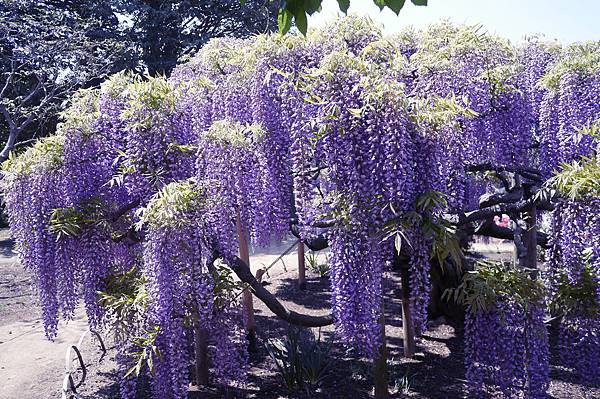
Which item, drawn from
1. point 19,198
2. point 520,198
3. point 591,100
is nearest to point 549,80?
point 591,100

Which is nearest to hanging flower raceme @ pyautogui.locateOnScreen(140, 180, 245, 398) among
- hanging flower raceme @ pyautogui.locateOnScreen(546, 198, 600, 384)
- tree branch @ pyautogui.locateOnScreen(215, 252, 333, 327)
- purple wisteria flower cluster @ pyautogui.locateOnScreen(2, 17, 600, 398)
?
purple wisteria flower cluster @ pyautogui.locateOnScreen(2, 17, 600, 398)

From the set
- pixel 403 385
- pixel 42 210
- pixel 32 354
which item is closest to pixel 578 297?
pixel 403 385

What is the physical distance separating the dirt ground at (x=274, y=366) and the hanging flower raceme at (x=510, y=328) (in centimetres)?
105

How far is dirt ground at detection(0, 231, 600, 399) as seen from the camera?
5855 millimetres

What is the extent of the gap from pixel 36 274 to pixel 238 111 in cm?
276

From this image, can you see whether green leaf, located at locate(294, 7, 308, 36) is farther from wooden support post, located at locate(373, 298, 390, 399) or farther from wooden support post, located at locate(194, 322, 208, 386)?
wooden support post, located at locate(194, 322, 208, 386)

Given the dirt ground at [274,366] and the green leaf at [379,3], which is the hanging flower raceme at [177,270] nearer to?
the dirt ground at [274,366]

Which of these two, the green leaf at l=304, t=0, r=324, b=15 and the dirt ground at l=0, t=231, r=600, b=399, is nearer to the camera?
the green leaf at l=304, t=0, r=324, b=15

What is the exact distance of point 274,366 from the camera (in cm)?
673

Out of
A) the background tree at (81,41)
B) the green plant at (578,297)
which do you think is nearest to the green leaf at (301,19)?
the green plant at (578,297)

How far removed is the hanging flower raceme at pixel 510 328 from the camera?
15.1ft

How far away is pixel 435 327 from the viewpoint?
780cm

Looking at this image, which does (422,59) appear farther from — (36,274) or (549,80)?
(36,274)

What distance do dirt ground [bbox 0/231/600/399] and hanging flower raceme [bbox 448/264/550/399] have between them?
3.46ft
